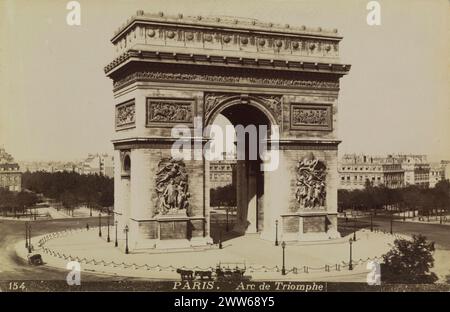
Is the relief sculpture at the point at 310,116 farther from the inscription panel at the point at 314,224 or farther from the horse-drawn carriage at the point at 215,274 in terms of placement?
the horse-drawn carriage at the point at 215,274

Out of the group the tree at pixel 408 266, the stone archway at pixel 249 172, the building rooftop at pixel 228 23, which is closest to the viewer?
the tree at pixel 408 266

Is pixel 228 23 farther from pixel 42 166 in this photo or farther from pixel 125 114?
pixel 42 166

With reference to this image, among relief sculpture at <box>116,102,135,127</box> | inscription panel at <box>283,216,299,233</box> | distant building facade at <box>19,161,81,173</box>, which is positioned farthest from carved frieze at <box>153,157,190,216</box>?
distant building facade at <box>19,161,81,173</box>

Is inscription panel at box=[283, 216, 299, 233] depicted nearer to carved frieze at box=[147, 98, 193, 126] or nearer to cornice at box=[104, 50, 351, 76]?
carved frieze at box=[147, 98, 193, 126]
